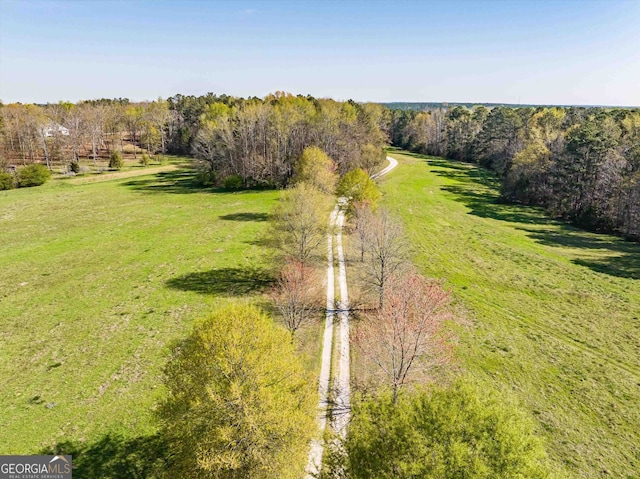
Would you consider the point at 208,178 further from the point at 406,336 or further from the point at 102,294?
the point at 406,336

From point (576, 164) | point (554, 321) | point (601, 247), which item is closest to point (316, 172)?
point (554, 321)

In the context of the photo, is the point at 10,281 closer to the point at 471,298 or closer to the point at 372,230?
the point at 372,230

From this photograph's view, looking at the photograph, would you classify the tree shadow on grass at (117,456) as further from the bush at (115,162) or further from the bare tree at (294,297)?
the bush at (115,162)

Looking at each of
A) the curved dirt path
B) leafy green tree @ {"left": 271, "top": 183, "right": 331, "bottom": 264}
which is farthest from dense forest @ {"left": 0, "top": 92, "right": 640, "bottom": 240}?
the curved dirt path

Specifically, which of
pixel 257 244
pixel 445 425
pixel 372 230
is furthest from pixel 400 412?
pixel 257 244

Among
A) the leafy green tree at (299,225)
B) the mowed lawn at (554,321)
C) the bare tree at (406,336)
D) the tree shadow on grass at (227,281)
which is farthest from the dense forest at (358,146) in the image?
the bare tree at (406,336)

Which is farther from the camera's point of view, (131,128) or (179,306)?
(131,128)
